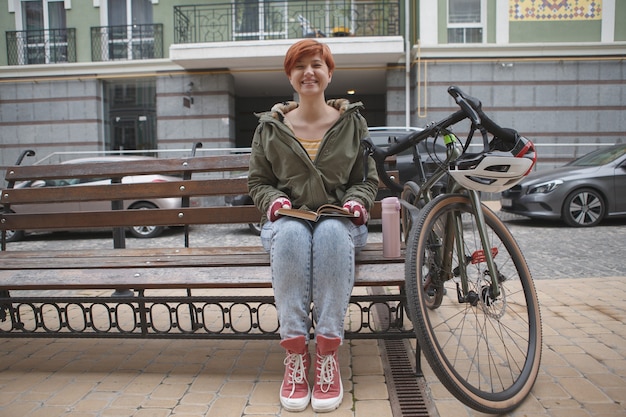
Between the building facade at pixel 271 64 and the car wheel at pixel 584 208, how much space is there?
5243 millimetres

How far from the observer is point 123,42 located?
15.3 metres

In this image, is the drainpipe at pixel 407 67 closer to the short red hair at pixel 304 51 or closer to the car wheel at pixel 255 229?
the car wheel at pixel 255 229

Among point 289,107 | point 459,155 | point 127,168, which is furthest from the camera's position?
point 127,168

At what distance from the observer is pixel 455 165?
215cm

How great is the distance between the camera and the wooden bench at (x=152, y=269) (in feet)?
8.11

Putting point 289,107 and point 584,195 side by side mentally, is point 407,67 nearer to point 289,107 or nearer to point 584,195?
point 584,195

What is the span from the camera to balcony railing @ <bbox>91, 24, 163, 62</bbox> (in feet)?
49.7

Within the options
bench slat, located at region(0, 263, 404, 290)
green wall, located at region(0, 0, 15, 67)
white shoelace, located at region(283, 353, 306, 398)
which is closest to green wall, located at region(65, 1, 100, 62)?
green wall, located at region(0, 0, 15, 67)

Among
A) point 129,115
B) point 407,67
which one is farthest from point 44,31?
point 407,67

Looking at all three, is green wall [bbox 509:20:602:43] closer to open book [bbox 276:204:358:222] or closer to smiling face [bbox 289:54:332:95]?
smiling face [bbox 289:54:332:95]

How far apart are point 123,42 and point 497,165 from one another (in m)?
15.5

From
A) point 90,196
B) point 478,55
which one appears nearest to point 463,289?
point 90,196

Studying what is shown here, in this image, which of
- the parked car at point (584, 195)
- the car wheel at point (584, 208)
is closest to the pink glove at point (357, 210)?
the parked car at point (584, 195)

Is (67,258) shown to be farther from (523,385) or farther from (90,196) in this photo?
(523,385)
